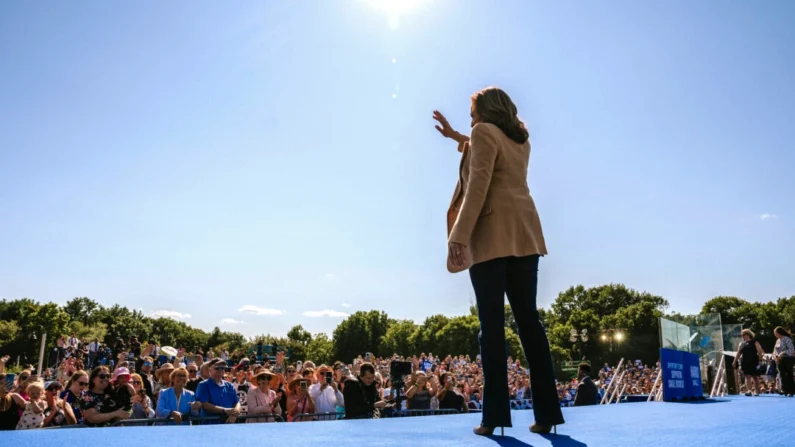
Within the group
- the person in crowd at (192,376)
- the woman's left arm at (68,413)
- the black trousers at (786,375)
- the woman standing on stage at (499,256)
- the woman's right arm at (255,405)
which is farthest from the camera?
the black trousers at (786,375)

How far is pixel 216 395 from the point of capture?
6164 millimetres

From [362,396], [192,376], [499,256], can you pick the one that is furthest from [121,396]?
[499,256]

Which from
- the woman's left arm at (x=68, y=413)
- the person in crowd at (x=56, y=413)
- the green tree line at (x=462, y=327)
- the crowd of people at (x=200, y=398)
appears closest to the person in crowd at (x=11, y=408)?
the crowd of people at (x=200, y=398)

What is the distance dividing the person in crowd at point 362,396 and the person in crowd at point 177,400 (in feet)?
5.61

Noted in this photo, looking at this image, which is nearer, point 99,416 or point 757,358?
point 99,416

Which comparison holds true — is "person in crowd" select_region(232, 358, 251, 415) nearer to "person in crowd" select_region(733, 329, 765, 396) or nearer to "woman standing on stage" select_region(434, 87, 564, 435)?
"woman standing on stage" select_region(434, 87, 564, 435)

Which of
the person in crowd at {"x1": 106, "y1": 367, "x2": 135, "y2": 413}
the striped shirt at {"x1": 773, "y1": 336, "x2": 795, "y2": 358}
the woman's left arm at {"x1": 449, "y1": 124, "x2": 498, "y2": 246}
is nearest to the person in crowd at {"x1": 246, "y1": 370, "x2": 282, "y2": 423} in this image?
the person in crowd at {"x1": 106, "y1": 367, "x2": 135, "y2": 413}

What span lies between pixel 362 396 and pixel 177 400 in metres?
2.22

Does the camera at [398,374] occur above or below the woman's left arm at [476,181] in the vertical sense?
below

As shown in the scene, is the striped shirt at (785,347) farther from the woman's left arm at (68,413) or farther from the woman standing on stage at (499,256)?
the woman's left arm at (68,413)

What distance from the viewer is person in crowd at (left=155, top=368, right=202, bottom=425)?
20.7 ft

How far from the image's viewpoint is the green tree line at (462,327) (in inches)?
2328

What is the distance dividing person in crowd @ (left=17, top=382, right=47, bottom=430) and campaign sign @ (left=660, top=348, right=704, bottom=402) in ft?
21.5

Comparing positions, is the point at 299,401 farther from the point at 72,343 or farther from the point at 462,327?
the point at 462,327
